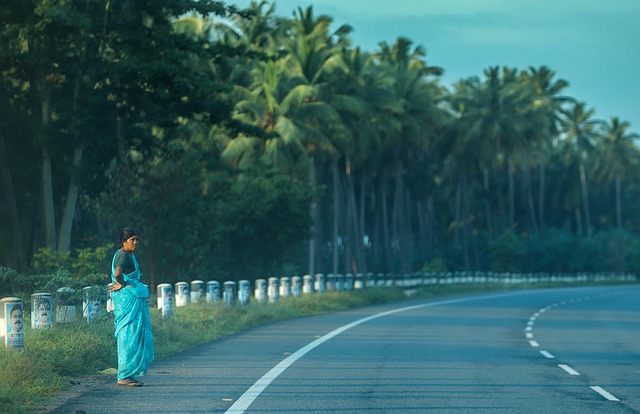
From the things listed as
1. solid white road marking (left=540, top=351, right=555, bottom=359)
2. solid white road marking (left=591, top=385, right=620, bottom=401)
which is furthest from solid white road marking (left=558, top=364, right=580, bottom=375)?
solid white road marking (left=591, top=385, right=620, bottom=401)

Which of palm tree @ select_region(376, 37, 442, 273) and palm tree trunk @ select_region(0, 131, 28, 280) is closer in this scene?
palm tree trunk @ select_region(0, 131, 28, 280)

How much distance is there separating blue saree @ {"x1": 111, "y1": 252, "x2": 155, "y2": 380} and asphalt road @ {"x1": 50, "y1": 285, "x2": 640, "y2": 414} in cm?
32

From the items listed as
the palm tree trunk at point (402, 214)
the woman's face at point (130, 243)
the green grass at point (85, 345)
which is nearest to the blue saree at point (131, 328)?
the woman's face at point (130, 243)

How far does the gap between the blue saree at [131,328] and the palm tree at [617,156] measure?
12405 cm

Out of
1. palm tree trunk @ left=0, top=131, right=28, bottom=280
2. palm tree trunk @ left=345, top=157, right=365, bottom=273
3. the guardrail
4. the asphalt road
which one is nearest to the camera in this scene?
the asphalt road

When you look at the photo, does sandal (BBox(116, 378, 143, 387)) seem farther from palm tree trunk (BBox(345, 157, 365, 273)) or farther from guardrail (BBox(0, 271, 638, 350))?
palm tree trunk (BBox(345, 157, 365, 273))

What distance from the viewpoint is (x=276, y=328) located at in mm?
27250

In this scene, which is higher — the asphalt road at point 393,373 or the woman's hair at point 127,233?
the woman's hair at point 127,233

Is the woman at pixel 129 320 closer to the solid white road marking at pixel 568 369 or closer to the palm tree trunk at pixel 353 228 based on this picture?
the solid white road marking at pixel 568 369

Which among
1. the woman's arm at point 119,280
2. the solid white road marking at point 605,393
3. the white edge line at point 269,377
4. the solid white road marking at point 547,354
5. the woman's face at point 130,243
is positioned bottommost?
the solid white road marking at point 605,393

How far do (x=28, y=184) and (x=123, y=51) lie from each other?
6.36 m

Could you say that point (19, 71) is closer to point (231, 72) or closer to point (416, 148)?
point (231, 72)

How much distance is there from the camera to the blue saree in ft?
45.7

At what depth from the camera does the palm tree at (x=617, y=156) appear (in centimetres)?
13375
